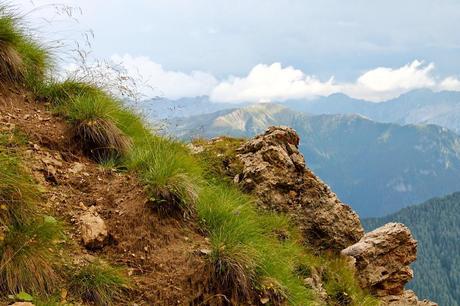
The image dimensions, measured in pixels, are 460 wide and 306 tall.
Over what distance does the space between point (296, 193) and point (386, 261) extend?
2782 mm

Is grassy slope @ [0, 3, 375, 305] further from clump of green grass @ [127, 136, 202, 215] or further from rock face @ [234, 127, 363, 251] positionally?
rock face @ [234, 127, 363, 251]

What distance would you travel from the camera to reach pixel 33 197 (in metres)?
5.72

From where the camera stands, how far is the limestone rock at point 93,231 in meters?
5.99

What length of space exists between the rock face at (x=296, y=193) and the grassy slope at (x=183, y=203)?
59cm

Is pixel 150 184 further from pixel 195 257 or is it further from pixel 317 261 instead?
pixel 317 261

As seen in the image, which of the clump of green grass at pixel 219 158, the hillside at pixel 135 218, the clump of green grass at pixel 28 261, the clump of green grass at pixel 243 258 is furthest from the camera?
the clump of green grass at pixel 219 158

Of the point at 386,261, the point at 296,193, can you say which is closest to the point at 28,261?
the point at 296,193

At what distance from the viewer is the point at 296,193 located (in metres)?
10.8

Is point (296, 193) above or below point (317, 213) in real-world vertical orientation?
above

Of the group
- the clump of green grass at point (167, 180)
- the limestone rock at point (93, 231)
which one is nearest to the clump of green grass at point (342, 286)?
the clump of green grass at point (167, 180)

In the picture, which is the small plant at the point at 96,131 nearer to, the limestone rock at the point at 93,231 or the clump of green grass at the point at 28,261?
the limestone rock at the point at 93,231

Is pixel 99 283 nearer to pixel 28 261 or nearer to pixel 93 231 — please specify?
pixel 28 261

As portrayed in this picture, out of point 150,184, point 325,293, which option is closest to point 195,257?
point 150,184

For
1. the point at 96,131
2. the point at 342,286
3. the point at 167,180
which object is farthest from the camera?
the point at 342,286
